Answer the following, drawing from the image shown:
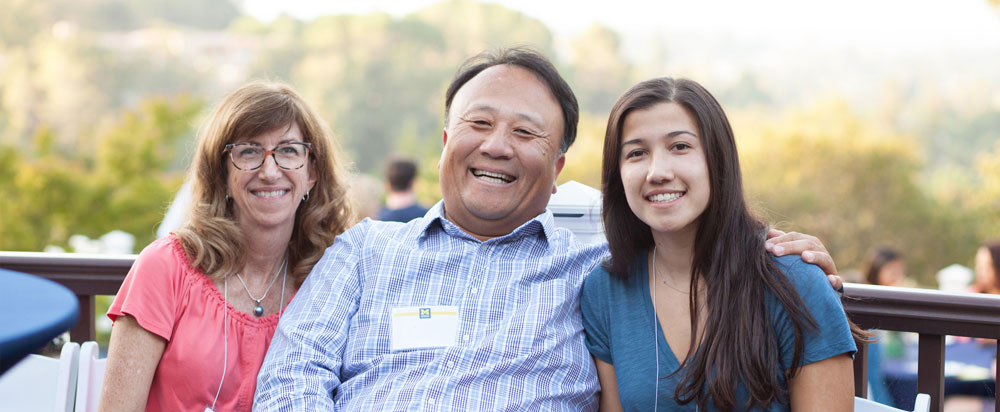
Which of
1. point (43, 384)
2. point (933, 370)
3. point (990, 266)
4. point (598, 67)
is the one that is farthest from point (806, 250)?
point (598, 67)

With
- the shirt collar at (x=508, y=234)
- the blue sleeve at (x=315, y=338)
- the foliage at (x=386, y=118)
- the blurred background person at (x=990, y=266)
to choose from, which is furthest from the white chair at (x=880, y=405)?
the foliage at (x=386, y=118)

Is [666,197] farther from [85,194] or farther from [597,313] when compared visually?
[85,194]

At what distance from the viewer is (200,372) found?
2.09 m

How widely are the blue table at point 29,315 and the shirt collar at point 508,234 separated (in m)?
1.30

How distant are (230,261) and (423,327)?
1.79 feet

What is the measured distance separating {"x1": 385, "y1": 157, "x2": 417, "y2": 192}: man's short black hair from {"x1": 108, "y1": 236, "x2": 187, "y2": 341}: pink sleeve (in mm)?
4170

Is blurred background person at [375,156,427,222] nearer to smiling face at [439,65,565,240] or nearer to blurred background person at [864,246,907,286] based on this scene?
blurred background person at [864,246,907,286]

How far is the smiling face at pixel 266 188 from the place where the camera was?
2223 mm

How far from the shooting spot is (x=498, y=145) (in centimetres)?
231

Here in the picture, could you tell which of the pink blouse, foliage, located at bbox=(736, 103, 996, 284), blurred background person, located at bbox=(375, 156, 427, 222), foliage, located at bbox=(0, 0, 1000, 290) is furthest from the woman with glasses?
foliage, located at bbox=(736, 103, 996, 284)

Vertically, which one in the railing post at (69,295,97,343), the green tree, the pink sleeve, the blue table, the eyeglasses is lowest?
the railing post at (69,295,97,343)

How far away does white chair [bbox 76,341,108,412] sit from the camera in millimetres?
2137

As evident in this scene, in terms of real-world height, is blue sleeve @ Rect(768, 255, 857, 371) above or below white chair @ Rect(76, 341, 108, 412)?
above

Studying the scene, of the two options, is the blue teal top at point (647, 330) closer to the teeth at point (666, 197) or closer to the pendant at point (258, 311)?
Result: the teeth at point (666, 197)
